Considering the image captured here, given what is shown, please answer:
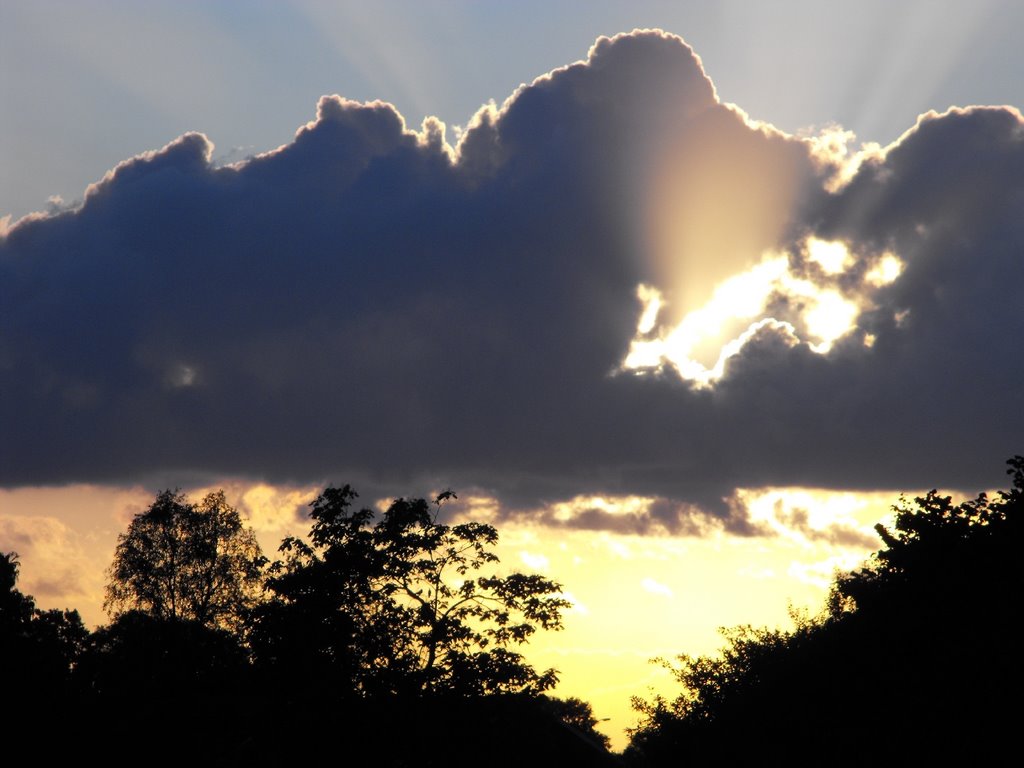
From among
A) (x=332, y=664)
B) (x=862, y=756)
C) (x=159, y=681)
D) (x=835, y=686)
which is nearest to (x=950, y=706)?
(x=862, y=756)

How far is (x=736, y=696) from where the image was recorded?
1598 inches

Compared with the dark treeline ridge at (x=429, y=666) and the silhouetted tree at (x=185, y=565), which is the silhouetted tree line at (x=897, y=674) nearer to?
the dark treeline ridge at (x=429, y=666)

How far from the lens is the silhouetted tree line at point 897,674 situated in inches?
1117

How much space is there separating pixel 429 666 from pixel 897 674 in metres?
22.7

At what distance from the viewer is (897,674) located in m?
32.5

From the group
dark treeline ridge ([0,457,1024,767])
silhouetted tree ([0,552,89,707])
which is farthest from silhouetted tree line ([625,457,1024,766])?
silhouetted tree ([0,552,89,707])

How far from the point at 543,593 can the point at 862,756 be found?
21906mm

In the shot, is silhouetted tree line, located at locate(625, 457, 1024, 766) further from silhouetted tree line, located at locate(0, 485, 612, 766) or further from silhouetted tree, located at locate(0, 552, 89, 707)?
silhouetted tree, located at locate(0, 552, 89, 707)

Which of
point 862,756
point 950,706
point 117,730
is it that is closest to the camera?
point 950,706

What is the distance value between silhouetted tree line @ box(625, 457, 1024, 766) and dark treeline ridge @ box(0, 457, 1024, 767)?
0.25 feet

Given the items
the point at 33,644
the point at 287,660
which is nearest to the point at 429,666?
the point at 287,660

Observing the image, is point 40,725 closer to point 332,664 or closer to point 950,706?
point 332,664

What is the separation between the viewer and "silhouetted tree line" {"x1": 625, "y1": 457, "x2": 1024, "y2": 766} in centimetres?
2836

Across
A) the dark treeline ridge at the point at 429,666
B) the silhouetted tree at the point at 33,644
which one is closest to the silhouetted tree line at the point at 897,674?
the dark treeline ridge at the point at 429,666
